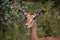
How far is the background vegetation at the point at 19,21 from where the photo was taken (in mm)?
6291

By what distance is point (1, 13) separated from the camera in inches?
246

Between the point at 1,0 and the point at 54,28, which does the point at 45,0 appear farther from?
the point at 1,0

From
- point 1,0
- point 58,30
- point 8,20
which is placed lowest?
point 58,30

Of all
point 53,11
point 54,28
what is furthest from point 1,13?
point 53,11

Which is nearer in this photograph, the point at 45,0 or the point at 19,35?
the point at 19,35

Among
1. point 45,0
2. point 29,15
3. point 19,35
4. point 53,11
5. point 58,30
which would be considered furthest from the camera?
point 45,0

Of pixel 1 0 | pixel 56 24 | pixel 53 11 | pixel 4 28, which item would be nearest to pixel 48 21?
pixel 56 24

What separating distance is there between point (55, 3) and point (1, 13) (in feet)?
15.1

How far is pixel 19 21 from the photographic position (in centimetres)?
735

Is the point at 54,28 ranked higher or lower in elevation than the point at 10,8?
lower

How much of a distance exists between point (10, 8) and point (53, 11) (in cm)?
347

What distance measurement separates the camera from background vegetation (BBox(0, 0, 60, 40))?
629 centimetres

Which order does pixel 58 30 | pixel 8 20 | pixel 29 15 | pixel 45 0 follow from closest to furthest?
pixel 29 15
pixel 8 20
pixel 58 30
pixel 45 0

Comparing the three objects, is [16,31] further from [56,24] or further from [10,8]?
[56,24]
